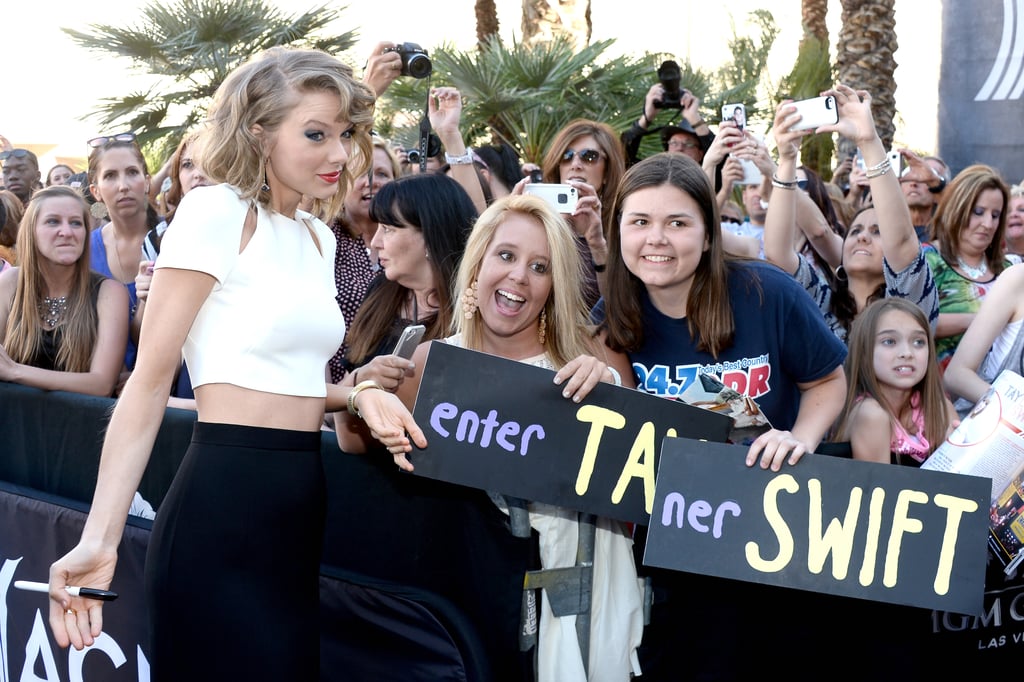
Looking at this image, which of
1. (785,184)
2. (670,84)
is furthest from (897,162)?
(785,184)

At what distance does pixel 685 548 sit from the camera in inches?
102

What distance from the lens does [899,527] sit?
100.0 inches

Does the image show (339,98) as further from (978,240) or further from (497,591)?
(978,240)

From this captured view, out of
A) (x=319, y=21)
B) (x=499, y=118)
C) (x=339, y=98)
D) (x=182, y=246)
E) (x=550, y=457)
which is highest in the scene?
(x=319, y=21)

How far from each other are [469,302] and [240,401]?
102 centimetres

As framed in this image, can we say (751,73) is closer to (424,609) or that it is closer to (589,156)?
(589,156)

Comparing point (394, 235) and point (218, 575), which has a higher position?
point (394, 235)

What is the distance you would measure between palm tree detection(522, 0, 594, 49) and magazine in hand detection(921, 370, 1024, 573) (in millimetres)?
8692

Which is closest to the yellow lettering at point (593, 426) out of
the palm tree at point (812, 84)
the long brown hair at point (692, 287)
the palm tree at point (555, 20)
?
the long brown hair at point (692, 287)

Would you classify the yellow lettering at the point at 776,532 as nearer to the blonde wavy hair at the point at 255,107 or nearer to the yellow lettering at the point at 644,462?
the yellow lettering at the point at 644,462

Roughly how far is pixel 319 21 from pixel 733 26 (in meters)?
9.00

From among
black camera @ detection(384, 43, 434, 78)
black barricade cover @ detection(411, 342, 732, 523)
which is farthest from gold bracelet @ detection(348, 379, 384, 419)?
black camera @ detection(384, 43, 434, 78)

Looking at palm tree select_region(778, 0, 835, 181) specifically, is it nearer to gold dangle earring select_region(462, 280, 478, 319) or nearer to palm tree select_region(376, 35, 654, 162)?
palm tree select_region(376, 35, 654, 162)

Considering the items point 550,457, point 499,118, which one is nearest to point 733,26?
point 499,118
